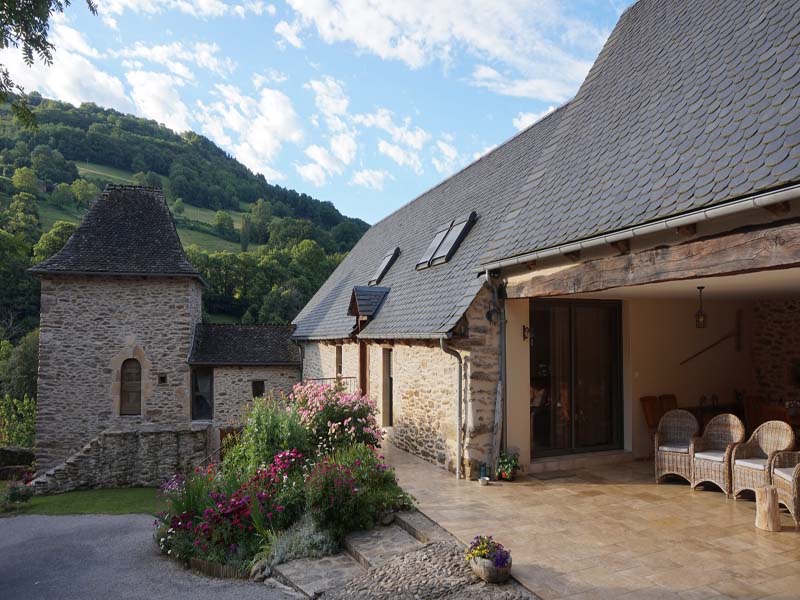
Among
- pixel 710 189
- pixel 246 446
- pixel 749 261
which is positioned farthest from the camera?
pixel 246 446

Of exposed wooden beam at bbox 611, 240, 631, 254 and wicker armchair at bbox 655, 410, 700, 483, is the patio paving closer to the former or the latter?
wicker armchair at bbox 655, 410, 700, 483

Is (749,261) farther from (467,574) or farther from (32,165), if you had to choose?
(32,165)

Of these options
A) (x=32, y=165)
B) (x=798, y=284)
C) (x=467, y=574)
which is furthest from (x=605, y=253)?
(x=32, y=165)

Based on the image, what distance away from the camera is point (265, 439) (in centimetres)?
830

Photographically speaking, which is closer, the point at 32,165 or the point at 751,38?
the point at 751,38

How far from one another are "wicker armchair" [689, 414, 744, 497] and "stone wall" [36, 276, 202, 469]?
49.7 feet

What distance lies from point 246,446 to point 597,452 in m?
5.85

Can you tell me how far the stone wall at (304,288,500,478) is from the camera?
Answer: 7918 mm

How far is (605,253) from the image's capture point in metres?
5.93

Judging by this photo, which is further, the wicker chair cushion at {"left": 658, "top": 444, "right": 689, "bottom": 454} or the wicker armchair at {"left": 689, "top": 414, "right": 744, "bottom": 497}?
the wicker chair cushion at {"left": 658, "top": 444, "right": 689, "bottom": 454}

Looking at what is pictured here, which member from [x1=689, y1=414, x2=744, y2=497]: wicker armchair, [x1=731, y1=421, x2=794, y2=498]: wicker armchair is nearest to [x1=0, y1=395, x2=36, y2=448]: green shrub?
[x1=689, y1=414, x2=744, y2=497]: wicker armchair

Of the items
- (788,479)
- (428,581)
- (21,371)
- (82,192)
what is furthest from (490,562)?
(82,192)

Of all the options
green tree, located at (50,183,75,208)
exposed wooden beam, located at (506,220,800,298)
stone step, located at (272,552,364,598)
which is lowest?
A: stone step, located at (272,552,364,598)

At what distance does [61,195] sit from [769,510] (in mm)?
55462
